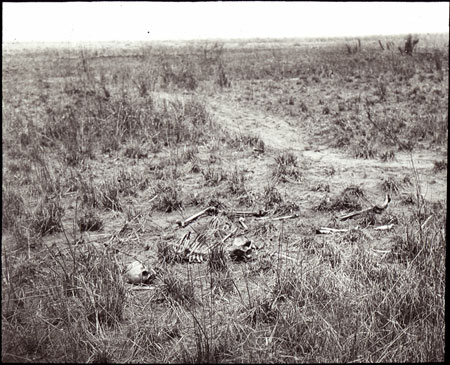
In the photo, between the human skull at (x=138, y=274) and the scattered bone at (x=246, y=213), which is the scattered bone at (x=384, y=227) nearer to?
the scattered bone at (x=246, y=213)

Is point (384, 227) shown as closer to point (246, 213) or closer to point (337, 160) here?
point (246, 213)

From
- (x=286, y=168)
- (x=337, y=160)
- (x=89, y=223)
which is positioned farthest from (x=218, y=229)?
(x=337, y=160)

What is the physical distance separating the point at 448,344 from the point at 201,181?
3675 mm

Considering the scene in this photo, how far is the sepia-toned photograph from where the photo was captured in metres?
2.22

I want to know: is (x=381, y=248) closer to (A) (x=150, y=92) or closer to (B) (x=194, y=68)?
(A) (x=150, y=92)

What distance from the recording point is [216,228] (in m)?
3.88

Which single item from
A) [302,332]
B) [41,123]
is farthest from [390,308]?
[41,123]

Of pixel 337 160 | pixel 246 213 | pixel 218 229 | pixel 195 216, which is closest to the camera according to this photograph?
pixel 218 229

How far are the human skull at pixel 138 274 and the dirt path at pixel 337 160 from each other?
2889 millimetres

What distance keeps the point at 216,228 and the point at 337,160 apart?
2.96m

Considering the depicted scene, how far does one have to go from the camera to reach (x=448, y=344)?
1813mm

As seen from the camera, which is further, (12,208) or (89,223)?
(89,223)

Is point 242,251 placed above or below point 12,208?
below

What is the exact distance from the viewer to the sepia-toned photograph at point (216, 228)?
2.22m
